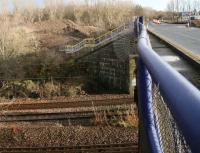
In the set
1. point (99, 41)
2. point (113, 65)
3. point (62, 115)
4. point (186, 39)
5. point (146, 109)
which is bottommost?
point (113, 65)

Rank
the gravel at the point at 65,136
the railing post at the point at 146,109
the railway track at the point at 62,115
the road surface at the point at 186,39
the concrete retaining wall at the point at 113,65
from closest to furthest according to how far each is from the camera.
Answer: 1. the railing post at the point at 146,109
2. the road surface at the point at 186,39
3. the gravel at the point at 65,136
4. the railway track at the point at 62,115
5. the concrete retaining wall at the point at 113,65

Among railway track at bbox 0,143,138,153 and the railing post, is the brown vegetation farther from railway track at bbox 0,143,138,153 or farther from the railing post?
the railing post

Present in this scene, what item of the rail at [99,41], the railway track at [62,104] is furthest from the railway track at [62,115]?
the rail at [99,41]

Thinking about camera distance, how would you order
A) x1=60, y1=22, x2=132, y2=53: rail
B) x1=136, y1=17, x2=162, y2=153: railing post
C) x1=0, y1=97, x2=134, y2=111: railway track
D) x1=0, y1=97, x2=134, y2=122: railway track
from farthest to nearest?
x1=60, y1=22, x2=132, y2=53: rail, x1=0, y1=97, x2=134, y2=111: railway track, x1=0, y1=97, x2=134, y2=122: railway track, x1=136, y1=17, x2=162, y2=153: railing post

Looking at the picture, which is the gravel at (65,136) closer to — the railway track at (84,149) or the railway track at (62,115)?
the railway track at (84,149)

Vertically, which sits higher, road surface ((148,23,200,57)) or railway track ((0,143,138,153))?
road surface ((148,23,200,57))

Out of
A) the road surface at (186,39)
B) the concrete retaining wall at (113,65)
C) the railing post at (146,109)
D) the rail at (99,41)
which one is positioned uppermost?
the railing post at (146,109)

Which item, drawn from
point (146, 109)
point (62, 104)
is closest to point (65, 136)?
point (62, 104)

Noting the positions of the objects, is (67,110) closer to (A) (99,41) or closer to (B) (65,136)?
(B) (65,136)

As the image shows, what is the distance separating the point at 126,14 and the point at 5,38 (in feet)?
89.2

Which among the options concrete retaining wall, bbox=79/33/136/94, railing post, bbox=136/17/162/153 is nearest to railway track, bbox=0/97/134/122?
concrete retaining wall, bbox=79/33/136/94

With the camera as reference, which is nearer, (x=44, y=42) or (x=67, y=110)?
(x=67, y=110)

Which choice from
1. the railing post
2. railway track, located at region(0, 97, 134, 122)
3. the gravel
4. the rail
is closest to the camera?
the railing post

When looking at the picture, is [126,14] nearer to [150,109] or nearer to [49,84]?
[49,84]
